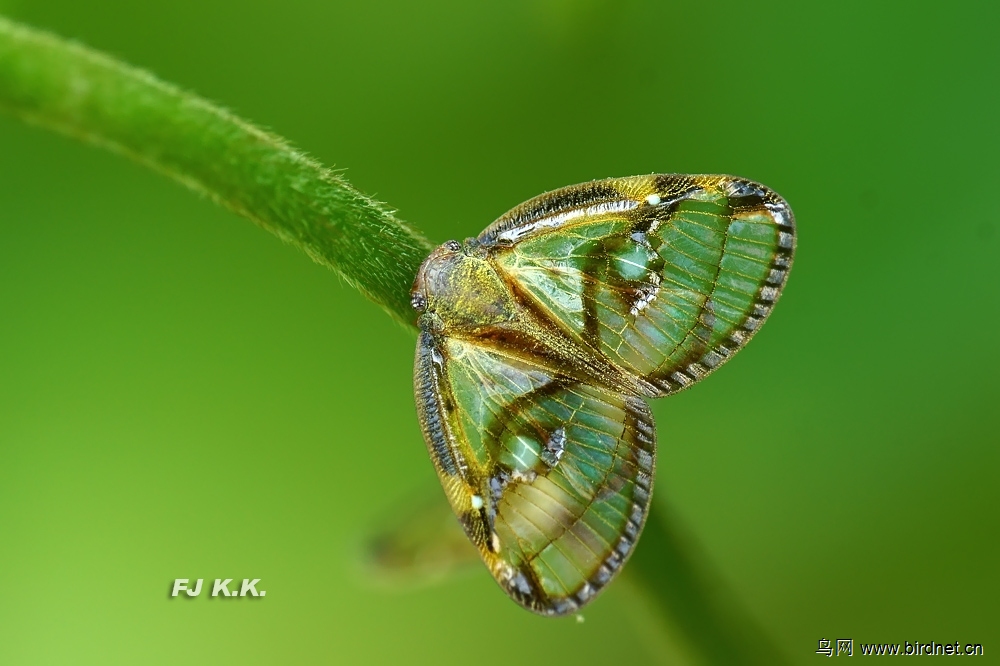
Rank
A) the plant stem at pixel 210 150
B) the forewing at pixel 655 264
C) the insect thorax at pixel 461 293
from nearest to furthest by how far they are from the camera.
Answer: the plant stem at pixel 210 150 < the insect thorax at pixel 461 293 < the forewing at pixel 655 264

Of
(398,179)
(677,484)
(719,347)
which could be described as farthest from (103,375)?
(719,347)

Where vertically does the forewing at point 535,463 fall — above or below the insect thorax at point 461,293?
below

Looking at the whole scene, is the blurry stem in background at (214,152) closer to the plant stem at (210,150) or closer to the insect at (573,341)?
the plant stem at (210,150)

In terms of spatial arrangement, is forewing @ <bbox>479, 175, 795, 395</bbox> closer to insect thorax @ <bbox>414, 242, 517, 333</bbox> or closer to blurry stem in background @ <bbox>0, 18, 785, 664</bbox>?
insect thorax @ <bbox>414, 242, 517, 333</bbox>

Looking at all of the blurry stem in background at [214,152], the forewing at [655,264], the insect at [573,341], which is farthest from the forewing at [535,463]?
the blurry stem in background at [214,152]

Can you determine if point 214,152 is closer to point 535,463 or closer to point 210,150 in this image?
point 210,150

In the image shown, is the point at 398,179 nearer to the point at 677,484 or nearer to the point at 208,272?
the point at 208,272
